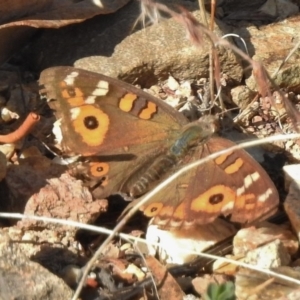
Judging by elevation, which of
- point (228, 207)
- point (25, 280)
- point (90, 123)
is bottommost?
point (228, 207)

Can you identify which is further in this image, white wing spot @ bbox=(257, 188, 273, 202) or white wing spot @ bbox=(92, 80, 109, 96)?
white wing spot @ bbox=(92, 80, 109, 96)

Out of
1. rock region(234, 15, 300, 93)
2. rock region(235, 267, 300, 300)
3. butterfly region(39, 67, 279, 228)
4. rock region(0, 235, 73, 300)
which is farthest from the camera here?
rock region(234, 15, 300, 93)

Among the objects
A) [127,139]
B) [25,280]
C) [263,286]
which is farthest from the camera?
[127,139]

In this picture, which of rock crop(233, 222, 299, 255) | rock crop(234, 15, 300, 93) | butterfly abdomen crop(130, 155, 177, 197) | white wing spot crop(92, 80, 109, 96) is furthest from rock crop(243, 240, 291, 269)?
rock crop(234, 15, 300, 93)

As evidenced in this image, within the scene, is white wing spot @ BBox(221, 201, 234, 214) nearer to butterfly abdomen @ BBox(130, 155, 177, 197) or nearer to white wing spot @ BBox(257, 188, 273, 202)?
white wing spot @ BBox(257, 188, 273, 202)

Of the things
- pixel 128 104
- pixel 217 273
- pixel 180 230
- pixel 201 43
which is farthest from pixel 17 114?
pixel 201 43

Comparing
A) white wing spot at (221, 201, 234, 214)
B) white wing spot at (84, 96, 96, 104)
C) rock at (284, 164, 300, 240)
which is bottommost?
rock at (284, 164, 300, 240)

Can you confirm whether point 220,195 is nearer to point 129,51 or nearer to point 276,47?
point 129,51

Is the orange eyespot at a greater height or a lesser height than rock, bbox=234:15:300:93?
greater

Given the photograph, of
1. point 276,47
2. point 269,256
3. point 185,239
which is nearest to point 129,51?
point 276,47
